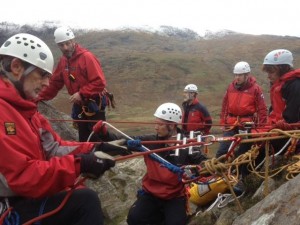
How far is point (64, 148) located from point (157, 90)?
84.1 metres

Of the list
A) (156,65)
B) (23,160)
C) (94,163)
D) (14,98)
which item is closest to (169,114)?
(94,163)

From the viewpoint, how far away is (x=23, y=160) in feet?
11.3

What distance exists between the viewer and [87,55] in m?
7.66

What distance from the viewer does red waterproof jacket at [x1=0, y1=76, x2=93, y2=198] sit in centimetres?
343

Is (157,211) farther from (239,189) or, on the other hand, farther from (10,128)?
(10,128)

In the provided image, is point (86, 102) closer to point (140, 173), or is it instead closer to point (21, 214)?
point (140, 173)

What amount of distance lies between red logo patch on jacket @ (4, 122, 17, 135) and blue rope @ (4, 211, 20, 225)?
76 centimetres

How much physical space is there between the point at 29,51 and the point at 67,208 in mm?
1522

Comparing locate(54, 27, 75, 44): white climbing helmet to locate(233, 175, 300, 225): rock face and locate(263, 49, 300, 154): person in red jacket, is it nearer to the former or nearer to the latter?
locate(263, 49, 300, 154): person in red jacket

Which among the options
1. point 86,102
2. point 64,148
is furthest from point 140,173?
point 64,148

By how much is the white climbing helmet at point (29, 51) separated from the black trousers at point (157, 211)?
2898mm

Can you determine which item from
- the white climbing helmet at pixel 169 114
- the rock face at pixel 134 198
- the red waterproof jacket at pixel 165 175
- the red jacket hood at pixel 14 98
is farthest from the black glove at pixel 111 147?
the white climbing helmet at pixel 169 114

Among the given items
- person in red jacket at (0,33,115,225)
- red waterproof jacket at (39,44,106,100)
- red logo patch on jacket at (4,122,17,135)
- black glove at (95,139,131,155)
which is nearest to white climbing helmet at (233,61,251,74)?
red waterproof jacket at (39,44,106,100)

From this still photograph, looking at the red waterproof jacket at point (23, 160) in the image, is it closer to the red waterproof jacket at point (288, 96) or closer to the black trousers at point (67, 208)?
the black trousers at point (67, 208)
